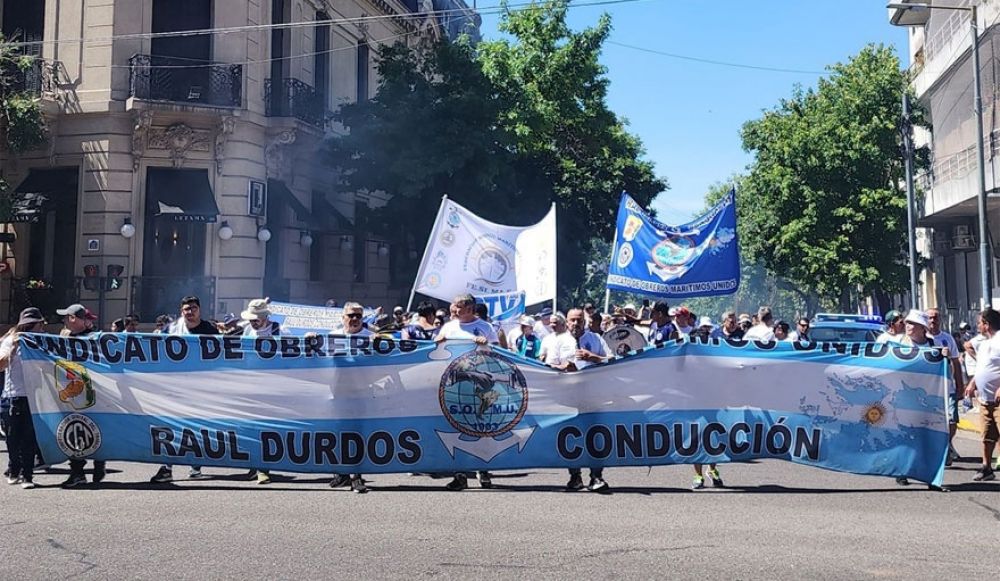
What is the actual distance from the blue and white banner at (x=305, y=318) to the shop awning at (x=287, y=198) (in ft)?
32.1

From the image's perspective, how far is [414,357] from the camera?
874cm

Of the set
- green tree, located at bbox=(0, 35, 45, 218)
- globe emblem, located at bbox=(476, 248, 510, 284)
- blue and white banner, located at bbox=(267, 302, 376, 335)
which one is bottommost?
blue and white banner, located at bbox=(267, 302, 376, 335)

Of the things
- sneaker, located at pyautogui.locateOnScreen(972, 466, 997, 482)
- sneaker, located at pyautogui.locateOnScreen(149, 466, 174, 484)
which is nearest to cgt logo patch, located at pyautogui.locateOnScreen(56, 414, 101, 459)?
sneaker, located at pyautogui.locateOnScreen(149, 466, 174, 484)

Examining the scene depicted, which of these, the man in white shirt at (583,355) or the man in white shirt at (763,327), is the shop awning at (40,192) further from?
the man in white shirt at (583,355)

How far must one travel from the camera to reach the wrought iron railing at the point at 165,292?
2167cm

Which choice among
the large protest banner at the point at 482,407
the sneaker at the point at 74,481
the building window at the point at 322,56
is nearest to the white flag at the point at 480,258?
the large protest banner at the point at 482,407

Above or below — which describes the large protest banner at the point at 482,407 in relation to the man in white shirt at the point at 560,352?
below

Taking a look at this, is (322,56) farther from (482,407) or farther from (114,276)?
(482,407)

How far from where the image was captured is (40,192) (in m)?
22.0

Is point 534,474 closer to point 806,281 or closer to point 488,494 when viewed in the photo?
point 488,494

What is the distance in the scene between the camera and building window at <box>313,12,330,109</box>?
2659 cm

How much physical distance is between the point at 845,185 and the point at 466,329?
26.9 m

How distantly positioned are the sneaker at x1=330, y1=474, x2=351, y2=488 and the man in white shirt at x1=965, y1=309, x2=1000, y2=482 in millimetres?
6099

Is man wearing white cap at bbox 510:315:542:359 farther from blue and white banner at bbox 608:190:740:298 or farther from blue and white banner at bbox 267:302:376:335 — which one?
blue and white banner at bbox 267:302:376:335
